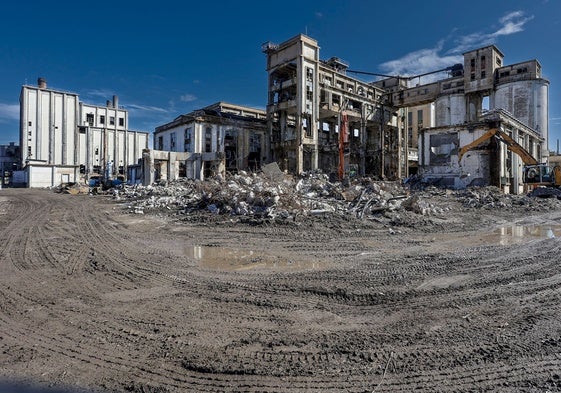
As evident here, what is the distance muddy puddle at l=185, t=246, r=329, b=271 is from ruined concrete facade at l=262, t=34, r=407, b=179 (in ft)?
85.9

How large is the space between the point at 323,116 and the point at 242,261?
3737 centimetres

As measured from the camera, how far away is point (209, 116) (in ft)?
135

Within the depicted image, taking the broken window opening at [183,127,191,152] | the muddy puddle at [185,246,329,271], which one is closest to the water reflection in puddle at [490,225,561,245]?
the muddy puddle at [185,246,329,271]

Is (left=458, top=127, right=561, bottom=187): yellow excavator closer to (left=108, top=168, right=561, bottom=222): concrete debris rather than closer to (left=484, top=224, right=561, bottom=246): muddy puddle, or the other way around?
(left=108, top=168, right=561, bottom=222): concrete debris

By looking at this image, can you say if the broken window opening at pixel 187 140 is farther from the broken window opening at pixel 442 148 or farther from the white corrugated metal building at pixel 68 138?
the broken window opening at pixel 442 148

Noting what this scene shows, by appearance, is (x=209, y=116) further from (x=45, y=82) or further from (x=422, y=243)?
(x=422, y=243)

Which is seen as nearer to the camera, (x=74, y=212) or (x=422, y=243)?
(x=422, y=243)

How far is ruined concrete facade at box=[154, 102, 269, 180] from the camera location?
40.2 m

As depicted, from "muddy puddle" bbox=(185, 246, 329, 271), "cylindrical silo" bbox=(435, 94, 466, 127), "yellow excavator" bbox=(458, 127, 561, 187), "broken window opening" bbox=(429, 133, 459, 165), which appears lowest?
"muddy puddle" bbox=(185, 246, 329, 271)

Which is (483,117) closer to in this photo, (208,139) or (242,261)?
(208,139)

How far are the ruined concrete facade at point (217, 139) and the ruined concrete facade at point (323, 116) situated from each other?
4548 millimetres

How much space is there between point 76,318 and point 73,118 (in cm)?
5755

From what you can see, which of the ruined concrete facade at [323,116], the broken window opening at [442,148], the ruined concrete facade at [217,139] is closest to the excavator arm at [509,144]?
the broken window opening at [442,148]

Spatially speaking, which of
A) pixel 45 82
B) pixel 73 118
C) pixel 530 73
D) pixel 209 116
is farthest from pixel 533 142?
pixel 45 82
